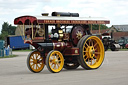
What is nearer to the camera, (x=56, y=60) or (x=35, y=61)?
(x=56, y=60)

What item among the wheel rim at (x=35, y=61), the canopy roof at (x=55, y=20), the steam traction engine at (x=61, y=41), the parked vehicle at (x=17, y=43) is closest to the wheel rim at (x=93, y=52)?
the steam traction engine at (x=61, y=41)

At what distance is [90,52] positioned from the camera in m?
17.1

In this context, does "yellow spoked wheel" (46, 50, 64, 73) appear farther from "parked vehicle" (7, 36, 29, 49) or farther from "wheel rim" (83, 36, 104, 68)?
"parked vehicle" (7, 36, 29, 49)

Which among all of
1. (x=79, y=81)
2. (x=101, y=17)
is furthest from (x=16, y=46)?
(x=79, y=81)

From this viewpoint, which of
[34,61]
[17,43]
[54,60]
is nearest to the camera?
[54,60]

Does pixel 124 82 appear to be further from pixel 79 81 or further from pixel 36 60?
pixel 36 60

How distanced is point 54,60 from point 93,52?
2.25m

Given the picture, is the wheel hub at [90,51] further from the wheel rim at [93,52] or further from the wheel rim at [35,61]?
the wheel rim at [35,61]

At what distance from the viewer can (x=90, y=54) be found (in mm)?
→ 17109

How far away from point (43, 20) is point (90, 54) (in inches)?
111

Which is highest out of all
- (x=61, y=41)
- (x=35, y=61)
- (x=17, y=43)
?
(x=61, y=41)

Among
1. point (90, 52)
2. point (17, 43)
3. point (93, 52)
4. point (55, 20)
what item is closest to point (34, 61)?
point (55, 20)

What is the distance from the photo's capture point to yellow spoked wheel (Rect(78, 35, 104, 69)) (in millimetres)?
16683

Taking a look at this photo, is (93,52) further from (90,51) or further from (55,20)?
(55,20)
